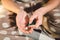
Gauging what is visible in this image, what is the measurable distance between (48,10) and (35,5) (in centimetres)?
10

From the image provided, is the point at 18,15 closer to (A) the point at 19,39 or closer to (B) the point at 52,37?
(A) the point at 19,39

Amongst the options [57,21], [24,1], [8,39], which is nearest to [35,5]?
[24,1]

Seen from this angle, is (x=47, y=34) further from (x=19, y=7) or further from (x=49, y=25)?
(x=19, y=7)

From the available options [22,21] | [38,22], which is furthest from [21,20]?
Answer: [38,22]

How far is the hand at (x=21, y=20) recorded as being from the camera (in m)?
0.90

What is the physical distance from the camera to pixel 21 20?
92cm

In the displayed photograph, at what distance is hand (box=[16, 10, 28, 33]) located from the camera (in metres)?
0.90

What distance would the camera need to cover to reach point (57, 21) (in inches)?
37.9

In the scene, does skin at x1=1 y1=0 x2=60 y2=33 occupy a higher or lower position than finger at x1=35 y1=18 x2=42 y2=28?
higher

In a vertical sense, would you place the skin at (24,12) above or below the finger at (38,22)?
above

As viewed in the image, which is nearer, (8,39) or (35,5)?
(8,39)

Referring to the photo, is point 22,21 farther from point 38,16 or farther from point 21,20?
point 38,16

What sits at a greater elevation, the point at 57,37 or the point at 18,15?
the point at 18,15

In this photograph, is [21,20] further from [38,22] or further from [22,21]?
[38,22]
